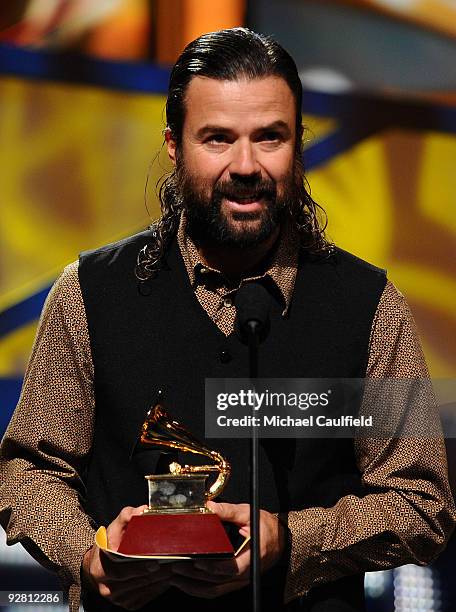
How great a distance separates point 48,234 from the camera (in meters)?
3.28

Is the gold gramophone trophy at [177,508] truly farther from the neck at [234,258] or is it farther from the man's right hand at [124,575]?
the neck at [234,258]

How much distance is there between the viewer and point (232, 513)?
215 centimetres

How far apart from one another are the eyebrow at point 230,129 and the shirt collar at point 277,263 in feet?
0.89

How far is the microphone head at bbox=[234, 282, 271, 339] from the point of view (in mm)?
2004

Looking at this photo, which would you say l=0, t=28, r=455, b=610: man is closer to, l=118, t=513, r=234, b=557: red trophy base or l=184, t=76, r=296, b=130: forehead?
l=184, t=76, r=296, b=130: forehead

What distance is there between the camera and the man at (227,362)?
7.68 ft

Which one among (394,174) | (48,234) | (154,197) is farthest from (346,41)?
(48,234)

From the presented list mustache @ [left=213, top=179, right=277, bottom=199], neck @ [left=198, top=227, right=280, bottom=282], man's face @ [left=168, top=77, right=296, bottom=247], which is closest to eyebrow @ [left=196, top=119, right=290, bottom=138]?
man's face @ [left=168, top=77, right=296, bottom=247]

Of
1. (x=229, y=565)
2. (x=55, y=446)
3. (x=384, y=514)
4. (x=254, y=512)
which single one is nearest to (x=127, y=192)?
(x=55, y=446)

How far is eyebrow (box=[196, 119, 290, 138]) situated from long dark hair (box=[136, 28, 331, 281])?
0.35 ft

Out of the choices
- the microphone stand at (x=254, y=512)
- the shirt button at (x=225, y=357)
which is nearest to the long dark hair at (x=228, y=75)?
the shirt button at (x=225, y=357)

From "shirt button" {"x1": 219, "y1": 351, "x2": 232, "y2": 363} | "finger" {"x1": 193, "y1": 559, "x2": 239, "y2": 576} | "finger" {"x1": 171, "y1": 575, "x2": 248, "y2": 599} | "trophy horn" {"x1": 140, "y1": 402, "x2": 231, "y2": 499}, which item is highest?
"shirt button" {"x1": 219, "y1": 351, "x2": 232, "y2": 363}

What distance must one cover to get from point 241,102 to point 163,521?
33.7 inches

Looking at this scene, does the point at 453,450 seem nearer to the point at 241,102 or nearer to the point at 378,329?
the point at 378,329
